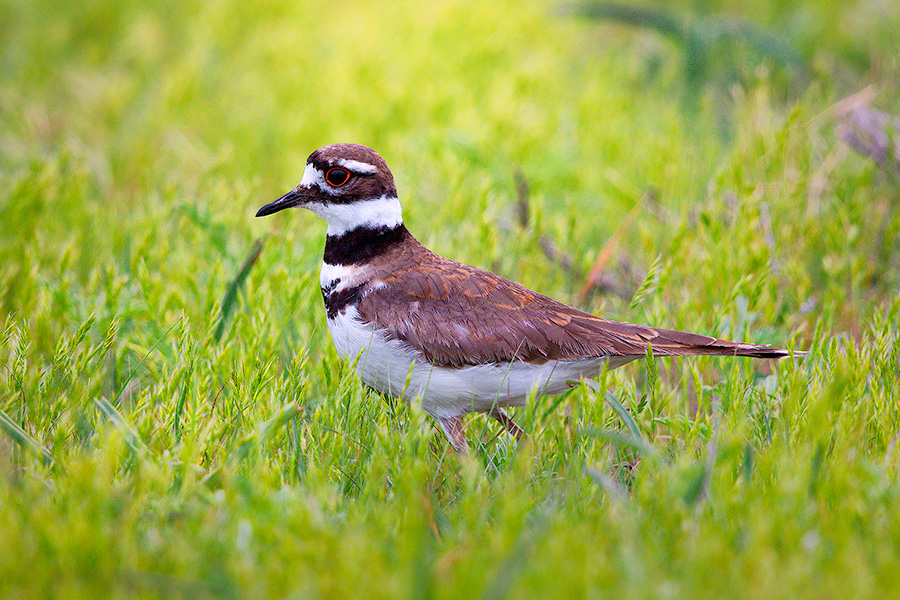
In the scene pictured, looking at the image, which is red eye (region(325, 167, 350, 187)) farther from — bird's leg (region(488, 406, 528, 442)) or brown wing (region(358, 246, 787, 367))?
bird's leg (region(488, 406, 528, 442))

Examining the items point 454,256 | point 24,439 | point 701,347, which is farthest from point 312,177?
point 701,347

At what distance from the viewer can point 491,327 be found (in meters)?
3.55

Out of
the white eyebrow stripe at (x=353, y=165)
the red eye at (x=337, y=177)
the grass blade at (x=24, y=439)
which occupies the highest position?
the white eyebrow stripe at (x=353, y=165)

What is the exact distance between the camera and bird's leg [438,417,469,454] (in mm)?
3467

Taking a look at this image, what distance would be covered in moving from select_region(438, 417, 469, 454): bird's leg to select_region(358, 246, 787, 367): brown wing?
296 millimetres

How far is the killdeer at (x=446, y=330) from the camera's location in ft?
11.5

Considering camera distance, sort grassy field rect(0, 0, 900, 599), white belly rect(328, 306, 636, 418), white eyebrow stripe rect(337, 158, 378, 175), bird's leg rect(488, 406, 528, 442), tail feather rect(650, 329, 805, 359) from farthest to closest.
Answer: white eyebrow stripe rect(337, 158, 378, 175)
bird's leg rect(488, 406, 528, 442)
white belly rect(328, 306, 636, 418)
tail feather rect(650, 329, 805, 359)
grassy field rect(0, 0, 900, 599)

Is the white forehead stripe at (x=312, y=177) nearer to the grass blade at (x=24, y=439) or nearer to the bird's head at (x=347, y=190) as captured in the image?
the bird's head at (x=347, y=190)

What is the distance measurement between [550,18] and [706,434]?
8846 mm

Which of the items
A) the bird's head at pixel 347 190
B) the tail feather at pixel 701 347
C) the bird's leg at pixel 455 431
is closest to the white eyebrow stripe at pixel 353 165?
the bird's head at pixel 347 190

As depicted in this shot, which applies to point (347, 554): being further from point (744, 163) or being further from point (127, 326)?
point (744, 163)

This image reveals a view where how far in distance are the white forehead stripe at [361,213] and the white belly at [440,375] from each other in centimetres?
49

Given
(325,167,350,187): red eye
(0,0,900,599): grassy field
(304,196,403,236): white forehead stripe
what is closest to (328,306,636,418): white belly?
(0,0,900,599): grassy field

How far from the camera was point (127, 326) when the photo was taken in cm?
432
